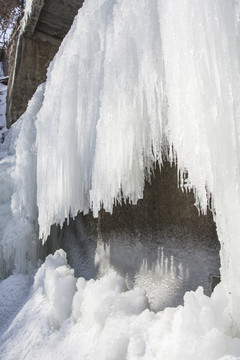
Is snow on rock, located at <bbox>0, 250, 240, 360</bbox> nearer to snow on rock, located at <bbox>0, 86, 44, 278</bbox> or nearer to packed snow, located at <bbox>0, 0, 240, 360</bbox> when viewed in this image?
packed snow, located at <bbox>0, 0, 240, 360</bbox>

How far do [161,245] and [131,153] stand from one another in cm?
73

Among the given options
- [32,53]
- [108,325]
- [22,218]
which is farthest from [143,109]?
[32,53]

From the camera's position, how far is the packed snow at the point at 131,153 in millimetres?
1105

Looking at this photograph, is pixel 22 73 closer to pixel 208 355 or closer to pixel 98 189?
pixel 98 189

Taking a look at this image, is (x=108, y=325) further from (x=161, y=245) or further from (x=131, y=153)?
(x=131, y=153)

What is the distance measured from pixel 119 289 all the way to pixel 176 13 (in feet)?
4.74

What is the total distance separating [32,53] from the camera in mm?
5281

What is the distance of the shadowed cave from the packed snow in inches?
4.8

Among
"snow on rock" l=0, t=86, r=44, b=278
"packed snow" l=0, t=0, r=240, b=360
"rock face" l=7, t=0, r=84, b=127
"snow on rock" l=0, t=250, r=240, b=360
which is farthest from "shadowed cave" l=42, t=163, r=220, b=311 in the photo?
"rock face" l=7, t=0, r=84, b=127

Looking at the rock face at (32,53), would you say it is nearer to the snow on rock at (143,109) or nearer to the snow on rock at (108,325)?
the snow on rock at (143,109)

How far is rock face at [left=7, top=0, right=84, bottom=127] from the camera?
4.64 metres

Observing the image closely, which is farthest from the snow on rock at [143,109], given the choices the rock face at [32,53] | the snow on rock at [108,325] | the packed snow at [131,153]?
the rock face at [32,53]

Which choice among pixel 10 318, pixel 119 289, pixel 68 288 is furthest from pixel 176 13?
pixel 10 318

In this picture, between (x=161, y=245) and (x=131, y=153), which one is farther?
(x=161, y=245)
